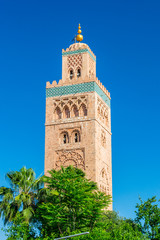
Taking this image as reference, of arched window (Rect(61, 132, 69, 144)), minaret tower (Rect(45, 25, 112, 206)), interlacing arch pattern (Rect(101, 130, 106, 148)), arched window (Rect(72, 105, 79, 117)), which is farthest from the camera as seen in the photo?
interlacing arch pattern (Rect(101, 130, 106, 148))

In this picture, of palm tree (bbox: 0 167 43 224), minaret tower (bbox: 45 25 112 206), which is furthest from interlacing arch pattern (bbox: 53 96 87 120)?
palm tree (bbox: 0 167 43 224)

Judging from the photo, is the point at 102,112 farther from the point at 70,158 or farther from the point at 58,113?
the point at 70,158

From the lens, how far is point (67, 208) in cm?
2388

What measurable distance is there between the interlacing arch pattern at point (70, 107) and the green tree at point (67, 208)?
983 cm

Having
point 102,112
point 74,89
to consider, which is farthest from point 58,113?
point 102,112

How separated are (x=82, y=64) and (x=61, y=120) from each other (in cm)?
443

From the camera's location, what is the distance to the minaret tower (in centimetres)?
3231

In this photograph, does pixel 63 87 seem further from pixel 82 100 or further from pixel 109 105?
pixel 109 105

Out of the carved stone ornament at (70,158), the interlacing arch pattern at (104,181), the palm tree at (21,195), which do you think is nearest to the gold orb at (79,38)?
the carved stone ornament at (70,158)

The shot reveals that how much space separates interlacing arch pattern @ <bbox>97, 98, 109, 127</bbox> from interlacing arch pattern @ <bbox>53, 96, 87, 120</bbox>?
3.96ft

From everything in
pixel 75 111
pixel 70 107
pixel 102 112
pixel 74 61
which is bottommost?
pixel 75 111

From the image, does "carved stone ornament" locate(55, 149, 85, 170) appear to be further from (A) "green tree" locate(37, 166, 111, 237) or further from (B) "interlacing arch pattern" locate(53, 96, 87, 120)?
(A) "green tree" locate(37, 166, 111, 237)

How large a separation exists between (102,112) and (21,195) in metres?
12.8

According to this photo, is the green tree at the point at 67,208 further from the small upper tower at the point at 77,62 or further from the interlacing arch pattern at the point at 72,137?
the small upper tower at the point at 77,62
